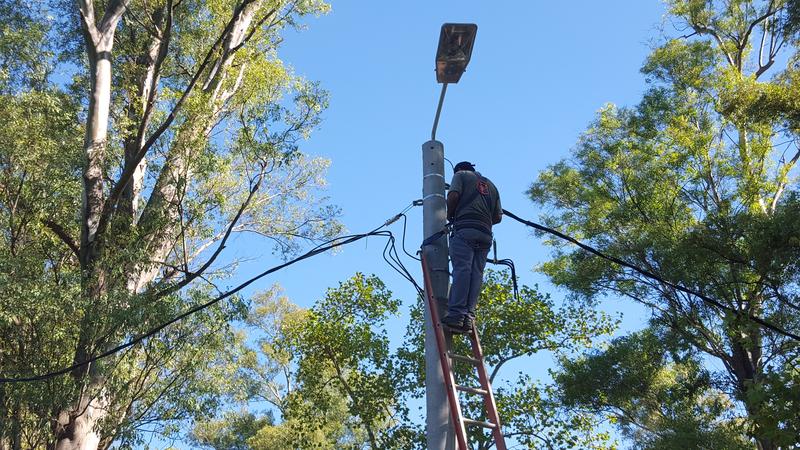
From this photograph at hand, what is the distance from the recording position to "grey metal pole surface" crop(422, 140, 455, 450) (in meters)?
3.70

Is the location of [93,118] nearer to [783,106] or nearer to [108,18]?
[108,18]

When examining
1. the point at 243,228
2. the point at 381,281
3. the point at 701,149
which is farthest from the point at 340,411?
the point at 701,149

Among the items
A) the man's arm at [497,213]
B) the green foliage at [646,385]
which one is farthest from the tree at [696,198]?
the man's arm at [497,213]

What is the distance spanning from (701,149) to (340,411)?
1457cm

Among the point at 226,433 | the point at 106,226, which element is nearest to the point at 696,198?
the point at 106,226

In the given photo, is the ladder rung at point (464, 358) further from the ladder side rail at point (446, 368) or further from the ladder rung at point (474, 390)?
the ladder rung at point (474, 390)

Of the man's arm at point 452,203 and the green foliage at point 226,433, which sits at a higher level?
Result: the green foliage at point 226,433

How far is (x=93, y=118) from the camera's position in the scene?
1050cm

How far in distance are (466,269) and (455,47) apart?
4.56 ft

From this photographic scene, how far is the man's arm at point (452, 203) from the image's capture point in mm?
4805

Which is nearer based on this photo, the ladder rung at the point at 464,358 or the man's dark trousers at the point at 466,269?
the ladder rung at the point at 464,358

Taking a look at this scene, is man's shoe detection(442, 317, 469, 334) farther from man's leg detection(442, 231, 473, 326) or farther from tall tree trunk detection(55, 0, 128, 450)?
tall tree trunk detection(55, 0, 128, 450)

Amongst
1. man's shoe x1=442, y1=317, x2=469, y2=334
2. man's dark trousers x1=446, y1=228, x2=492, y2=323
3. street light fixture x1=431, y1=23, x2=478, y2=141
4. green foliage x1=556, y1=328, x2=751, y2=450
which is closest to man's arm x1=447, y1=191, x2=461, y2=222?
man's dark trousers x1=446, y1=228, x2=492, y2=323

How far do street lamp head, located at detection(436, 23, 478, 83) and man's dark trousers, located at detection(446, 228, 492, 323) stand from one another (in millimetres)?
1024
